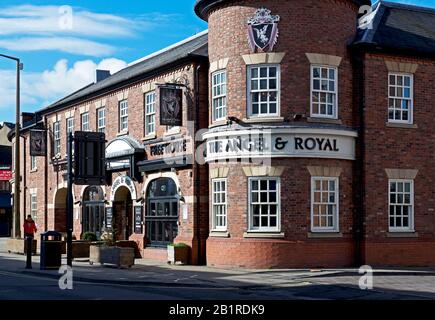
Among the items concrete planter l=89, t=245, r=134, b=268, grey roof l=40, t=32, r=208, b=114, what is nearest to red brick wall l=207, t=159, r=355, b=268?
concrete planter l=89, t=245, r=134, b=268

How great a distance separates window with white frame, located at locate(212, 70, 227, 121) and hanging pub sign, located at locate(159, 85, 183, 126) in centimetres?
185

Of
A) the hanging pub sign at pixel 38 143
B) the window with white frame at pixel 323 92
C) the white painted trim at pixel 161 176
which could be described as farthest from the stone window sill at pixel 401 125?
the hanging pub sign at pixel 38 143

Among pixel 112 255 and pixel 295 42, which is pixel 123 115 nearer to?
pixel 112 255

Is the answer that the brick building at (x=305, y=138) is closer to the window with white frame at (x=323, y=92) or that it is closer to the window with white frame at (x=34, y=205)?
the window with white frame at (x=323, y=92)

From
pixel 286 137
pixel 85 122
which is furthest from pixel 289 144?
pixel 85 122

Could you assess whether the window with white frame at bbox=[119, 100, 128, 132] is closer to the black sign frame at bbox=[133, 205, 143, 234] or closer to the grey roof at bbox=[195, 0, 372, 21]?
the black sign frame at bbox=[133, 205, 143, 234]

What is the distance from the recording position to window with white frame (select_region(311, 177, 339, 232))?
80.9 ft

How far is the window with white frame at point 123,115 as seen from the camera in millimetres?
32312

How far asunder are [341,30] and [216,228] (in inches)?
311

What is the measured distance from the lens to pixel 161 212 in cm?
2945

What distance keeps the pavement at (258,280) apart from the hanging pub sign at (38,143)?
14.1m

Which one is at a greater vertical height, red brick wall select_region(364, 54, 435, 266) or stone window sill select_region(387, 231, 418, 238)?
red brick wall select_region(364, 54, 435, 266)

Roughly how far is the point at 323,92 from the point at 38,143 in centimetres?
1965
